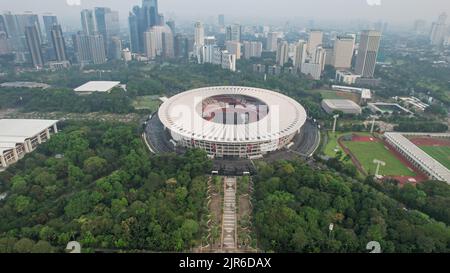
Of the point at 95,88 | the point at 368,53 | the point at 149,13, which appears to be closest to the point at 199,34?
the point at 149,13

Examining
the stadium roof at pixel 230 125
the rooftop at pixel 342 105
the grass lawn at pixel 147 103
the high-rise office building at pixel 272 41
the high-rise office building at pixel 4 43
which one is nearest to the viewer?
the stadium roof at pixel 230 125

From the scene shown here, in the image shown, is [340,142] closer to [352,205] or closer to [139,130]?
[352,205]

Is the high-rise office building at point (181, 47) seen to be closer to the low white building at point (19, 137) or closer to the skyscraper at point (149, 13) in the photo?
the skyscraper at point (149, 13)

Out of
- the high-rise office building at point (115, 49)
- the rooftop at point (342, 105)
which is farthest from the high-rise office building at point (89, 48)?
the rooftop at point (342, 105)

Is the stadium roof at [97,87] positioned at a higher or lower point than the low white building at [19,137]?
higher

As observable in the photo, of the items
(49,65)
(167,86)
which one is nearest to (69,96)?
(167,86)

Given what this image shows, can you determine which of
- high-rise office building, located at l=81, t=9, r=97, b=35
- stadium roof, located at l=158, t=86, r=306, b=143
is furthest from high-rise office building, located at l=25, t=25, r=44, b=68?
stadium roof, located at l=158, t=86, r=306, b=143
